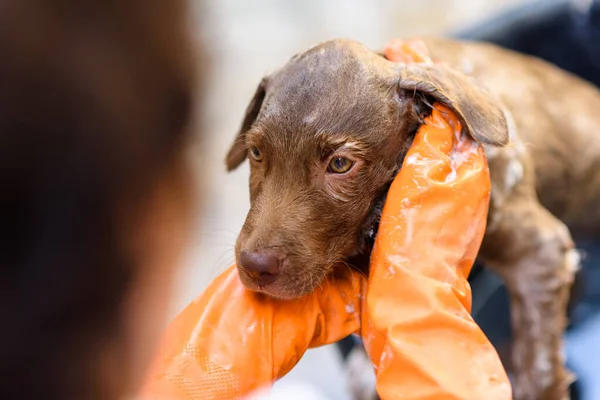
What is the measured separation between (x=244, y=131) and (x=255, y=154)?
11.2 inches

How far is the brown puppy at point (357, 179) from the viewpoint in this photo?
1.96m

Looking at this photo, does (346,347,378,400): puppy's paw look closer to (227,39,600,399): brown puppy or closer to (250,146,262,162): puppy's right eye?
(227,39,600,399): brown puppy

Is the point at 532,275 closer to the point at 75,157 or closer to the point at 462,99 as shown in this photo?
the point at 462,99

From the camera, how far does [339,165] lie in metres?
2.06

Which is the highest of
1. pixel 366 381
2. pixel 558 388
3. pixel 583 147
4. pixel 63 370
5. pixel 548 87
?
pixel 63 370

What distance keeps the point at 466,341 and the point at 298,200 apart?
61cm

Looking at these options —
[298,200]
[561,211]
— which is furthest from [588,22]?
[298,200]

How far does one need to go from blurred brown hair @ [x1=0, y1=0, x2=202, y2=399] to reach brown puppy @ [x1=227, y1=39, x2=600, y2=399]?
1.31 metres

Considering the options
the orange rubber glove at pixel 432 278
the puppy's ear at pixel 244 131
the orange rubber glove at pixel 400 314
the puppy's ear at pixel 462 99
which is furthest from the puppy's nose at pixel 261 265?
the puppy's ear at pixel 462 99

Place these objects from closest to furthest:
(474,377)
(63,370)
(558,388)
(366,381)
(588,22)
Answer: (63,370) < (474,377) < (558,388) < (366,381) < (588,22)

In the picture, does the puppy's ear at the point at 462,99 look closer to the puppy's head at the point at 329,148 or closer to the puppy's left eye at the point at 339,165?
the puppy's head at the point at 329,148

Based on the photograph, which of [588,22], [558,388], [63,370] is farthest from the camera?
[588,22]

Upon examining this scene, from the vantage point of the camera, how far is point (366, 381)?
3.41 m

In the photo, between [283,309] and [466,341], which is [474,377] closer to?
[466,341]
